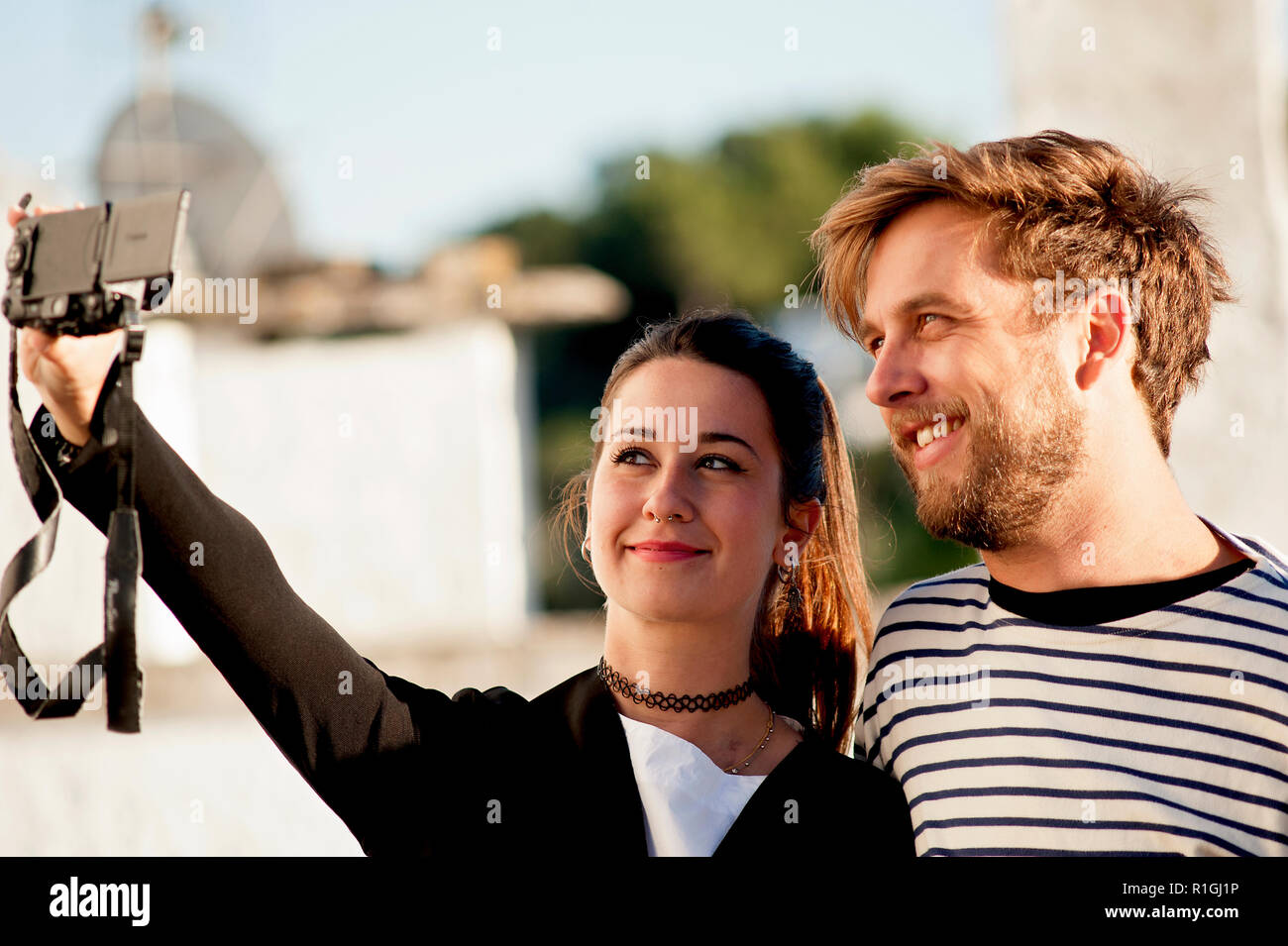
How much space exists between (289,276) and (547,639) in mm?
1976

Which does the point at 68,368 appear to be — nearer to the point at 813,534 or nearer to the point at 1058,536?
the point at 813,534

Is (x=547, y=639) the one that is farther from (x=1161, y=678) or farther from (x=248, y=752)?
(x=1161, y=678)

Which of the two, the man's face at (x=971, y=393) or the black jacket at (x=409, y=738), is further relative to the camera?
the man's face at (x=971, y=393)

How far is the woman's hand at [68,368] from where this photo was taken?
174cm

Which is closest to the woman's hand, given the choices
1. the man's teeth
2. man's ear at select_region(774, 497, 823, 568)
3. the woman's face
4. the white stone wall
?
the woman's face

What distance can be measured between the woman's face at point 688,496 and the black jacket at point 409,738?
230 mm

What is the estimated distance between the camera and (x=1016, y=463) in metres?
2.26

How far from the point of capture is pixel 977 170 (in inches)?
93.4

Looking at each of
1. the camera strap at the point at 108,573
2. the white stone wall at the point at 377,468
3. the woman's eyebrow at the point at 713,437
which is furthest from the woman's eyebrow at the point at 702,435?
the white stone wall at the point at 377,468

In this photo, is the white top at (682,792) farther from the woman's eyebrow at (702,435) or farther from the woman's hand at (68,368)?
the woman's hand at (68,368)

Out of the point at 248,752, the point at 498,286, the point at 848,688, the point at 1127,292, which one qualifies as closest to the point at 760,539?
the point at 848,688

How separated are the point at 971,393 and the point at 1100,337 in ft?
0.85

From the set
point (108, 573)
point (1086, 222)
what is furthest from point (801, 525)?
point (108, 573)

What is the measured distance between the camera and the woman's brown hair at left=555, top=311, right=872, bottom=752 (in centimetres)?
237
